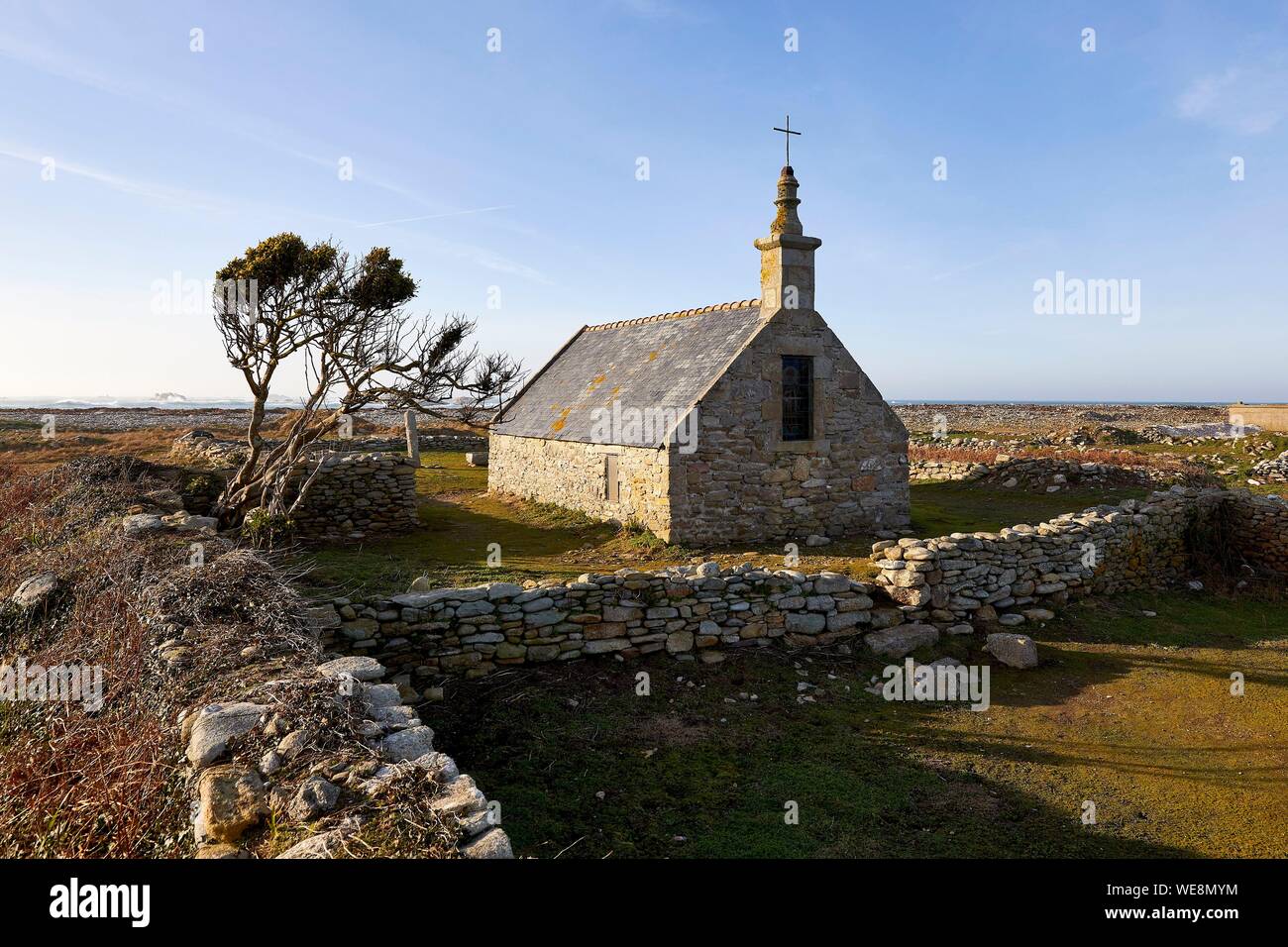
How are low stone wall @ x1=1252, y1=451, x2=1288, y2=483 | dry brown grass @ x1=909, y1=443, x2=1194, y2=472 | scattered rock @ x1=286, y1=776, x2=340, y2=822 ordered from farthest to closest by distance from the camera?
dry brown grass @ x1=909, y1=443, x2=1194, y2=472 → low stone wall @ x1=1252, y1=451, x2=1288, y2=483 → scattered rock @ x1=286, y1=776, x2=340, y2=822

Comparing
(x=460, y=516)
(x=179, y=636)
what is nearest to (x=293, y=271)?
(x=460, y=516)

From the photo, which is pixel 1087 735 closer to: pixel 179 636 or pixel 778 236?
pixel 179 636

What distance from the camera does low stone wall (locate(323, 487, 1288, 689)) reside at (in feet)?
27.5

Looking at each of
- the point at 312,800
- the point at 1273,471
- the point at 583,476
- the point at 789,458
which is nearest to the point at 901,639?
the point at 789,458

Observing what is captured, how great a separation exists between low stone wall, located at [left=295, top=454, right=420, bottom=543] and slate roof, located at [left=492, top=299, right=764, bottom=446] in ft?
13.1

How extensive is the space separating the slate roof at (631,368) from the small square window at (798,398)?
1.20m

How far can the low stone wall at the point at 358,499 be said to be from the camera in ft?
53.0

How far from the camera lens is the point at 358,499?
16.6m

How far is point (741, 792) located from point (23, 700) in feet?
19.4

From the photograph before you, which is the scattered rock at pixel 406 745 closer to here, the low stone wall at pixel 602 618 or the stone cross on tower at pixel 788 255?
the low stone wall at pixel 602 618

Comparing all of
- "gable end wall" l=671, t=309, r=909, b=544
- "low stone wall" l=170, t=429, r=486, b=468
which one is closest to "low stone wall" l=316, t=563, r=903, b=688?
"gable end wall" l=671, t=309, r=909, b=544

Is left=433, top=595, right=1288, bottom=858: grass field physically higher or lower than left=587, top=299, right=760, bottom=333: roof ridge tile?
lower

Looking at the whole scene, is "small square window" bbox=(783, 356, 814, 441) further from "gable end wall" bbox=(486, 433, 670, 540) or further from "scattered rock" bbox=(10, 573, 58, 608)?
"scattered rock" bbox=(10, 573, 58, 608)
